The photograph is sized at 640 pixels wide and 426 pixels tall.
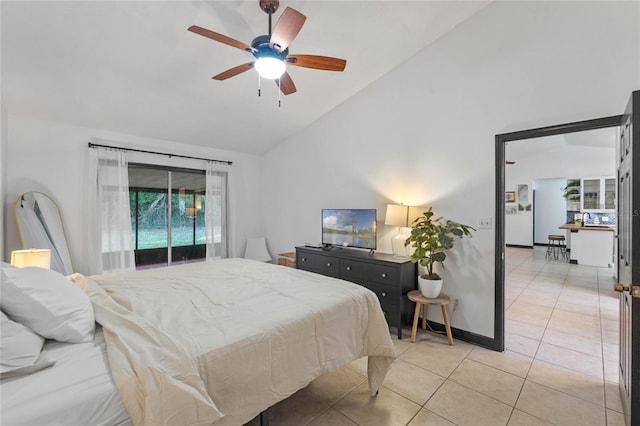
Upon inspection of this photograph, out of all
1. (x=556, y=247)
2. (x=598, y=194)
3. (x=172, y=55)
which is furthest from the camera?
(x=556, y=247)

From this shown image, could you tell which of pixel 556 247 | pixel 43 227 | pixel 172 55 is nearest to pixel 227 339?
pixel 172 55

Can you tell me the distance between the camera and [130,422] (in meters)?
1.00

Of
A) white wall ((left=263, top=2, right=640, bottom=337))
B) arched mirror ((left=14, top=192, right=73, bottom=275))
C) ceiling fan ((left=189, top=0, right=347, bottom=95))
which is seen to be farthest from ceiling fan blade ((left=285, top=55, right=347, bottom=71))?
arched mirror ((left=14, top=192, right=73, bottom=275))

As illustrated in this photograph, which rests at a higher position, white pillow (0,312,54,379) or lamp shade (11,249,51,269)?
lamp shade (11,249,51,269)

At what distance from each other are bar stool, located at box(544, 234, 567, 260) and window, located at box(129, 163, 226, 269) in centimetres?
802

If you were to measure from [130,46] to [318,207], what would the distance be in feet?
9.67

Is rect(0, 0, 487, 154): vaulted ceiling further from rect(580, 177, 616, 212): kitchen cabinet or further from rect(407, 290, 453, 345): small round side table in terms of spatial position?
rect(580, 177, 616, 212): kitchen cabinet

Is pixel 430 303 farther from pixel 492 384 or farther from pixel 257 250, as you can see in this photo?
pixel 257 250

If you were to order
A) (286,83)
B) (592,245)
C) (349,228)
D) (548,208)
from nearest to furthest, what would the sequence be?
A: (286,83) < (349,228) < (592,245) < (548,208)

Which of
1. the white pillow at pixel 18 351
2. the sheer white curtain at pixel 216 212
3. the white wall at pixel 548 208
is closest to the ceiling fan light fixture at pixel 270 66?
the white pillow at pixel 18 351

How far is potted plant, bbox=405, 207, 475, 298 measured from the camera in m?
2.81

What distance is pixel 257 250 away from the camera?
203 inches

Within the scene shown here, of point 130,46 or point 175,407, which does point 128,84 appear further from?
point 175,407

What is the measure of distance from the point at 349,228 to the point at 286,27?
2.55m
